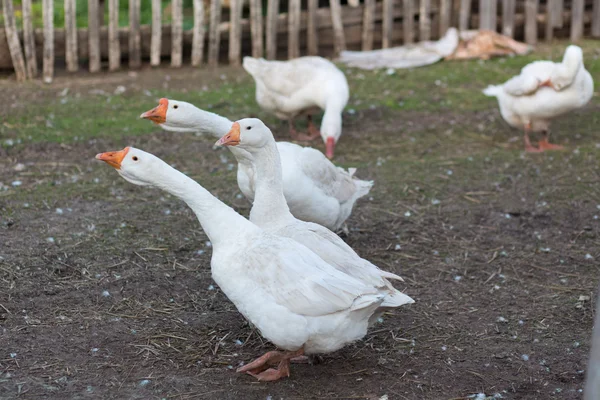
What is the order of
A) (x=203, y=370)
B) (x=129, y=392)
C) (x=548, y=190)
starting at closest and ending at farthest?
(x=129, y=392) → (x=203, y=370) → (x=548, y=190)

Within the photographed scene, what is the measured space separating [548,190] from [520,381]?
127 inches

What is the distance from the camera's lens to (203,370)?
416 centimetres

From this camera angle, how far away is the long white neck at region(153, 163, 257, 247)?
4.06m

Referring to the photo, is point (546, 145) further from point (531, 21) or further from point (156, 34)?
point (156, 34)

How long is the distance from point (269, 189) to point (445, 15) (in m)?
8.21

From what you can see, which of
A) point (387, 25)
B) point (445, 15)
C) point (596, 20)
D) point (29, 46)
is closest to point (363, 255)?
point (29, 46)

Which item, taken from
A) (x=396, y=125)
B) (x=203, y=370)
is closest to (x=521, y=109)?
(x=396, y=125)

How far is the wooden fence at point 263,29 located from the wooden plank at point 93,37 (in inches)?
0.5

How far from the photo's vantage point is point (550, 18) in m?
12.0

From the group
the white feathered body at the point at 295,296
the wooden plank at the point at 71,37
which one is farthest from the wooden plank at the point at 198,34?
the white feathered body at the point at 295,296

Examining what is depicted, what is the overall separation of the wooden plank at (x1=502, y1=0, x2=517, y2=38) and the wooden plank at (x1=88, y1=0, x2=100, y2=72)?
6.16 m

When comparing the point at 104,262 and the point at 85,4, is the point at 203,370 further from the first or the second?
the point at 85,4

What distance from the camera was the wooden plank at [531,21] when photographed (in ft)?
39.0

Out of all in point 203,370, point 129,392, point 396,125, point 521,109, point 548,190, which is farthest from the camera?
point 396,125
